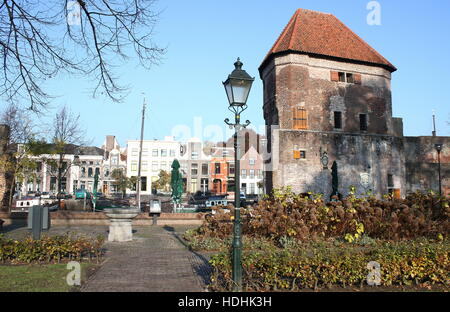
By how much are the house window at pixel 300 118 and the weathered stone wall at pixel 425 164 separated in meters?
14.4

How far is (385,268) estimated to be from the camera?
21.4 feet

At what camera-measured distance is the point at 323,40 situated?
2664cm

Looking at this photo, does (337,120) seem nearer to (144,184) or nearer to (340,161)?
(340,161)

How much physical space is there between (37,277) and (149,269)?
2338 mm

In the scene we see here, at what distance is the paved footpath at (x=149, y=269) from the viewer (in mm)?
6352

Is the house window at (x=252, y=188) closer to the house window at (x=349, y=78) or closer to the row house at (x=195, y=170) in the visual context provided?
the row house at (x=195, y=170)

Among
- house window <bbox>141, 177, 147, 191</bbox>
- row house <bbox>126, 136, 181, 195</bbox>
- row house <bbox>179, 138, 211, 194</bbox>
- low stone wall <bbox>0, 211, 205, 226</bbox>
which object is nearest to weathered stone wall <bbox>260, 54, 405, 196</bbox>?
low stone wall <bbox>0, 211, 205, 226</bbox>

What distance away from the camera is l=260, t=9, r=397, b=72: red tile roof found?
25413 millimetres

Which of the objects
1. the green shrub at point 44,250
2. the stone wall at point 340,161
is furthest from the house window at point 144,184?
the green shrub at point 44,250

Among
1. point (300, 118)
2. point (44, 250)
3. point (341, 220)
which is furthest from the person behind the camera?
point (300, 118)

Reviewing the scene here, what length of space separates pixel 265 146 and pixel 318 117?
15.1 ft

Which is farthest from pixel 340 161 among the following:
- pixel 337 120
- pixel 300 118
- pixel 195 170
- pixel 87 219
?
pixel 195 170
